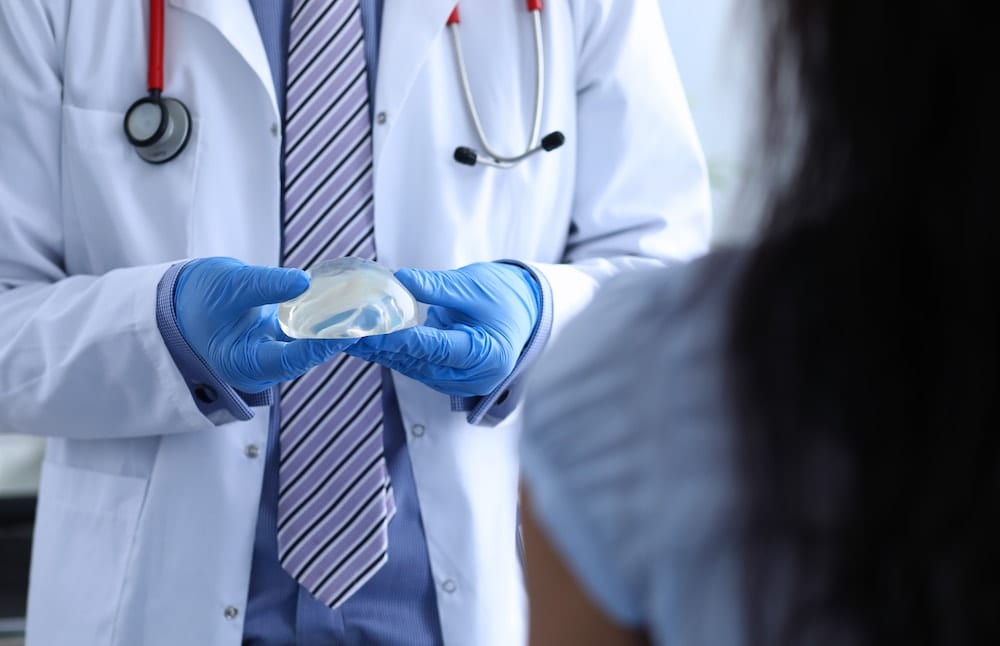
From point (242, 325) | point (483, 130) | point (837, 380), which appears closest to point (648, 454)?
point (837, 380)

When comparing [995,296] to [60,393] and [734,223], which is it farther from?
[60,393]

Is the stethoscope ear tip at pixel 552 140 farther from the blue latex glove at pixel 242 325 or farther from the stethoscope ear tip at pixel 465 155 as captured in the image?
the blue latex glove at pixel 242 325

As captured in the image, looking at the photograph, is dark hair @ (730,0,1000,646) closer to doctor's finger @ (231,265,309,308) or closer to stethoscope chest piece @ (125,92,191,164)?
doctor's finger @ (231,265,309,308)

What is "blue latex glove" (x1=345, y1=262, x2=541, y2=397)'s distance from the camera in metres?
1.08

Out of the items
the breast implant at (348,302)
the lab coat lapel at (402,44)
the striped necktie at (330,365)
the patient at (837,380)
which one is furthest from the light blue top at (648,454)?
the lab coat lapel at (402,44)

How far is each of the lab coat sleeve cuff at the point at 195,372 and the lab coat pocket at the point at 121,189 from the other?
0.28 ft

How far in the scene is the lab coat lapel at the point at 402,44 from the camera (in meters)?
1.20

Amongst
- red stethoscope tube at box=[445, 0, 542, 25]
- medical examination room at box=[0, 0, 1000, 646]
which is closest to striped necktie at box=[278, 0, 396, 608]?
medical examination room at box=[0, 0, 1000, 646]

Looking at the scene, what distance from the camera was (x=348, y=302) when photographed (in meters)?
1.02

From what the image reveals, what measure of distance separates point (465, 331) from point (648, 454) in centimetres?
67

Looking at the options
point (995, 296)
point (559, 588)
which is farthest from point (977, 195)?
point (559, 588)

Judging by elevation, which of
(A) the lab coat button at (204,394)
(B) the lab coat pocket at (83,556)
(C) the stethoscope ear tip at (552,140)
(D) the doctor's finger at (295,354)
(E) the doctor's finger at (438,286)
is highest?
(C) the stethoscope ear tip at (552,140)

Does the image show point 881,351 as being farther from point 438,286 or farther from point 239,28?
point 239,28

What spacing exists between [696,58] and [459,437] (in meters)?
1.09
